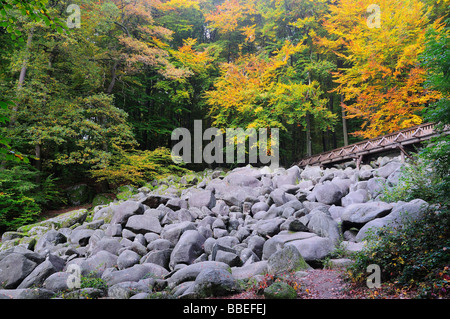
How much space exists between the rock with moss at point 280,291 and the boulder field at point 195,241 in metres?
0.76

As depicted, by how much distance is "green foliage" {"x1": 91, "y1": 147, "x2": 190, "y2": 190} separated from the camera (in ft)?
47.3

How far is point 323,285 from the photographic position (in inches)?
174

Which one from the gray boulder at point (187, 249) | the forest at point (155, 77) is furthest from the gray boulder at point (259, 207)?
the forest at point (155, 77)

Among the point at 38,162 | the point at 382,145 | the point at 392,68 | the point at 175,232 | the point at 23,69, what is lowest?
the point at 175,232

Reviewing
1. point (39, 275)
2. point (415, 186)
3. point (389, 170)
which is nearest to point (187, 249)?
point (39, 275)

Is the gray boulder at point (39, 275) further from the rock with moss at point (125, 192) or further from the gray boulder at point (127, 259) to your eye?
the rock with moss at point (125, 192)

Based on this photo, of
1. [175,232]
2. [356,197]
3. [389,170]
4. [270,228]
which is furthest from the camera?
[389,170]

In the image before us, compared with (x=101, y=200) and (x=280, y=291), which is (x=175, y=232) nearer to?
(x=280, y=291)

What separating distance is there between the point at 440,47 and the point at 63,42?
13.5 m

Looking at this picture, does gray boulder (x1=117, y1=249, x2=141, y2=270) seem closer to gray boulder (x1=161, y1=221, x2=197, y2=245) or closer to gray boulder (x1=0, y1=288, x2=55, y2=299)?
gray boulder (x1=161, y1=221, x2=197, y2=245)

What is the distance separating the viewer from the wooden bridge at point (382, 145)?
12.0 metres

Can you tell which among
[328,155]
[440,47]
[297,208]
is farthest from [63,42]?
[328,155]

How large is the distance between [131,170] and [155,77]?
7866 mm

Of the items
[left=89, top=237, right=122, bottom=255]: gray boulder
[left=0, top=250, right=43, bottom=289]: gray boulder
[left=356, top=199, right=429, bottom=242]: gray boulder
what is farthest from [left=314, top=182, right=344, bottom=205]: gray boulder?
[left=0, top=250, right=43, bottom=289]: gray boulder
